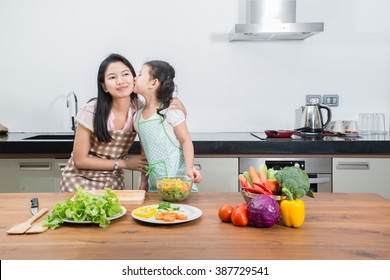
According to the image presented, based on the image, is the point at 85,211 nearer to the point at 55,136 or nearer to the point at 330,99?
the point at 55,136

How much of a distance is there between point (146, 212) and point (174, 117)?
773 mm

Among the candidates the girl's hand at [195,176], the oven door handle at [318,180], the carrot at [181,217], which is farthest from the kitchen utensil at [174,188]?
the oven door handle at [318,180]

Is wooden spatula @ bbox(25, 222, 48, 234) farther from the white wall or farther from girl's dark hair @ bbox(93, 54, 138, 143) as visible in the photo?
the white wall

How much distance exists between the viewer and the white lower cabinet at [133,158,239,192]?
264cm

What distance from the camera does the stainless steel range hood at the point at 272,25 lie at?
279 centimetres

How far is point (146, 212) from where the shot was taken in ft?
4.27

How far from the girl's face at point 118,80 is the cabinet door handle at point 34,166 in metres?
0.87

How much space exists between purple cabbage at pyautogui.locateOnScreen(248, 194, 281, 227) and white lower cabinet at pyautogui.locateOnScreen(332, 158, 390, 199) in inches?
61.4

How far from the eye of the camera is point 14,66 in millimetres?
3248

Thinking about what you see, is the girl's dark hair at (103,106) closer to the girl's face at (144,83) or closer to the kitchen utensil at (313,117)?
the girl's face at (144,83)

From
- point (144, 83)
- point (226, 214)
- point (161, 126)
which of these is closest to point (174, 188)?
point (226, 214)

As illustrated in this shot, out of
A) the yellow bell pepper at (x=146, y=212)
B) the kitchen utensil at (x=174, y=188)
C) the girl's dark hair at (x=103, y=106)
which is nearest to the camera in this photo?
the yellow bell pepper at (x=146, y=212)

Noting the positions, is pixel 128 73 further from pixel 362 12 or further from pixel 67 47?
pixel 362 12

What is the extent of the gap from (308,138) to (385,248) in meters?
1.74
